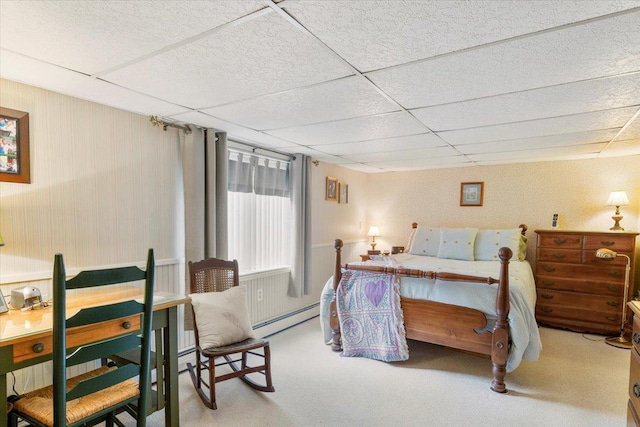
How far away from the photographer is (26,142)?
197cm

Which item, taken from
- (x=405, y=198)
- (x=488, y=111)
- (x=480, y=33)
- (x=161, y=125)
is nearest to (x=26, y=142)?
(x=161, y=125)

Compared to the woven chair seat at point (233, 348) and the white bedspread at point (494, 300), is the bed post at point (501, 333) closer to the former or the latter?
the white bedspread at point (494, 300)

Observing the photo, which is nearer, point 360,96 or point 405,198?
point 360,96

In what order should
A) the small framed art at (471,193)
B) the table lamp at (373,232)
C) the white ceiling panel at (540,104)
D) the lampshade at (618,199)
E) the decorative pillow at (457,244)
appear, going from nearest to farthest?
the white ceiling panel at (540,104), the lampshade at (618,199), the decorative pillow at (457,244), the small framed art at (471,193), the table lamp at (373,232)

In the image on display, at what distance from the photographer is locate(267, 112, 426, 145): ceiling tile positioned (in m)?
2.57

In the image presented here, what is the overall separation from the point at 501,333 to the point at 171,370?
91.4 inches

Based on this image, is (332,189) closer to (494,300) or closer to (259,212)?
(259,212)

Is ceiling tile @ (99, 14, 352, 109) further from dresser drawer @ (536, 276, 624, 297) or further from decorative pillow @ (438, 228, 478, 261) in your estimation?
dresser drawer @ (536, 276, 624, 297)

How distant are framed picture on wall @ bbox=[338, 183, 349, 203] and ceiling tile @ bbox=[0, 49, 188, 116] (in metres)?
2.89

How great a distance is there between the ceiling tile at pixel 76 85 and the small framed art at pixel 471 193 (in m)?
4.00

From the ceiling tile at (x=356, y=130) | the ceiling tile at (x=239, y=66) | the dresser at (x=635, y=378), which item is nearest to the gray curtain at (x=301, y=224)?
the ceiling tile at (x=356, y=130)

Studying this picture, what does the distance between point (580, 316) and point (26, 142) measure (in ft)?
17.5

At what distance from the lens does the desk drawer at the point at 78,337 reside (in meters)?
1.43

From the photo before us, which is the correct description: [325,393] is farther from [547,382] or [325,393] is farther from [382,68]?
[382,68]
